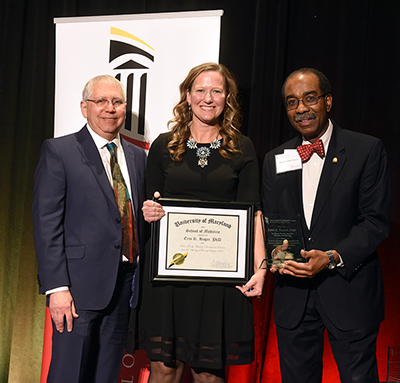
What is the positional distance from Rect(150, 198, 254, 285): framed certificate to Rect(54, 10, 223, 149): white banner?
1059 mm

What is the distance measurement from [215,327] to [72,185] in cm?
104

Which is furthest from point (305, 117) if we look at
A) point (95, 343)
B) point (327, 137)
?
point (95, 343)

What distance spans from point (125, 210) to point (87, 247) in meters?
0.28

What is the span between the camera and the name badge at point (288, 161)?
2.16 metres

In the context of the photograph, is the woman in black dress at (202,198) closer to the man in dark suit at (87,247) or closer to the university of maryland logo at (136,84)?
the man in dark suit at (87,247)

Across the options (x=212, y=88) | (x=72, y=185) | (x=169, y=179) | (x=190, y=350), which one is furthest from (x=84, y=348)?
(x=212, y=88)

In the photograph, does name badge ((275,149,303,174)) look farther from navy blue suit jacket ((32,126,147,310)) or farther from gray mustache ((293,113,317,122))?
navy blue suit jacket ((32,126,147,310))

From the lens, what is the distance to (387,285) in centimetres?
306

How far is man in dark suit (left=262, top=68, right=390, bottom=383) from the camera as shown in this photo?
199 cm

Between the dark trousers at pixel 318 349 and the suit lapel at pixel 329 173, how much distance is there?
1.42 ft

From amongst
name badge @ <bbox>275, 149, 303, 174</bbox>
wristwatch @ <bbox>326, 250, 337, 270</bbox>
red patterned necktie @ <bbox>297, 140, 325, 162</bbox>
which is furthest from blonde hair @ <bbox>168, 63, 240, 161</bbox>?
wristwatch @ <bbox>326, 250, 337, 270</bbox>

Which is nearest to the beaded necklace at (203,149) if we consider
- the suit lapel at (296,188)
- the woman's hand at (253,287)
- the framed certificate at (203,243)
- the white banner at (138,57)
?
the framed certificate at (203,243)

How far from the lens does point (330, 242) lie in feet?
6.68

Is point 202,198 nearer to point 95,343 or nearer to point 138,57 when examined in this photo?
point 95,343
